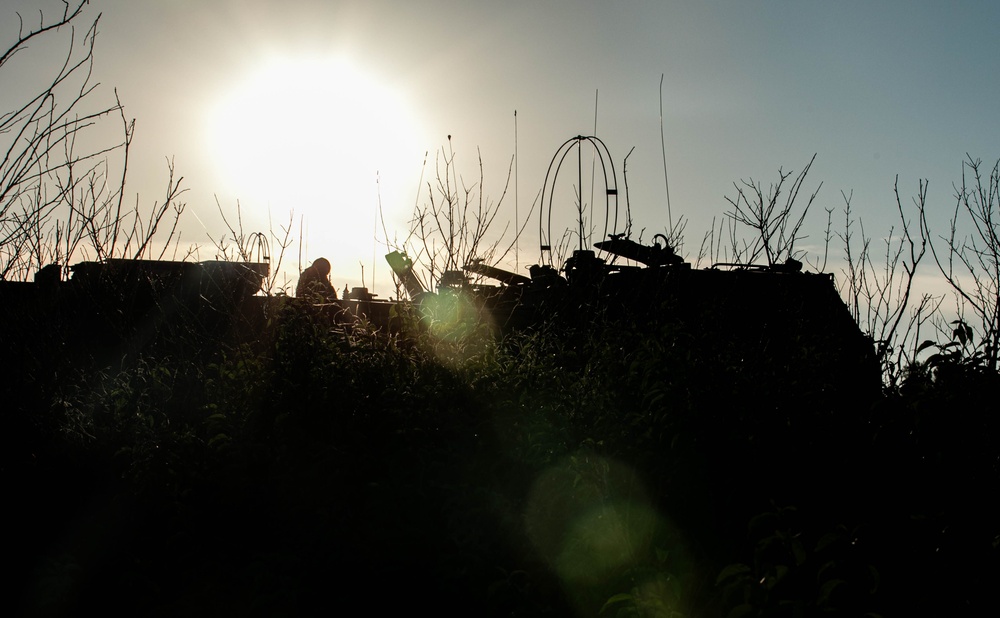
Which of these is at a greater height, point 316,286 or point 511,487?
point 316,286

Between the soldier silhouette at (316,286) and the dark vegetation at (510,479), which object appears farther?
the soldier silhouette at (316,286)

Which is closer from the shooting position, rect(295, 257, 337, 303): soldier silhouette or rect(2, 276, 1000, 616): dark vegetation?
rect(2, 276, 1000, 616): dark vegetation

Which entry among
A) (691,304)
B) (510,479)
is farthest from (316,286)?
(691,304)

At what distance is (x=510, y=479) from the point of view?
12.3ft

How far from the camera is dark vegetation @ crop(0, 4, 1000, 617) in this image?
9.14ft

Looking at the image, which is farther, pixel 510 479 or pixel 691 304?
pixel 691 304

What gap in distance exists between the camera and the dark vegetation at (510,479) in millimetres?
2787

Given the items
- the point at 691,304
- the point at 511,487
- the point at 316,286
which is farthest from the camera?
the point at 691,304

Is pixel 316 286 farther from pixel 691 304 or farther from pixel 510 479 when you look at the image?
pixel 691 304

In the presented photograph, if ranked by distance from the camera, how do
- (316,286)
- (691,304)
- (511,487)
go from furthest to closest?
(691,304) → (316,286) → (511,487)

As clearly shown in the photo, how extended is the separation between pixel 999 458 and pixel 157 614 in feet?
11.7

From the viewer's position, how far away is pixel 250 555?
3.41 meters

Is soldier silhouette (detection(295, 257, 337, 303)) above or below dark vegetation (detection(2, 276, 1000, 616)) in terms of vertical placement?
above

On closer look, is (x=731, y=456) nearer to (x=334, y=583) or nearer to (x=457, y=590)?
(x=457, y=590)
